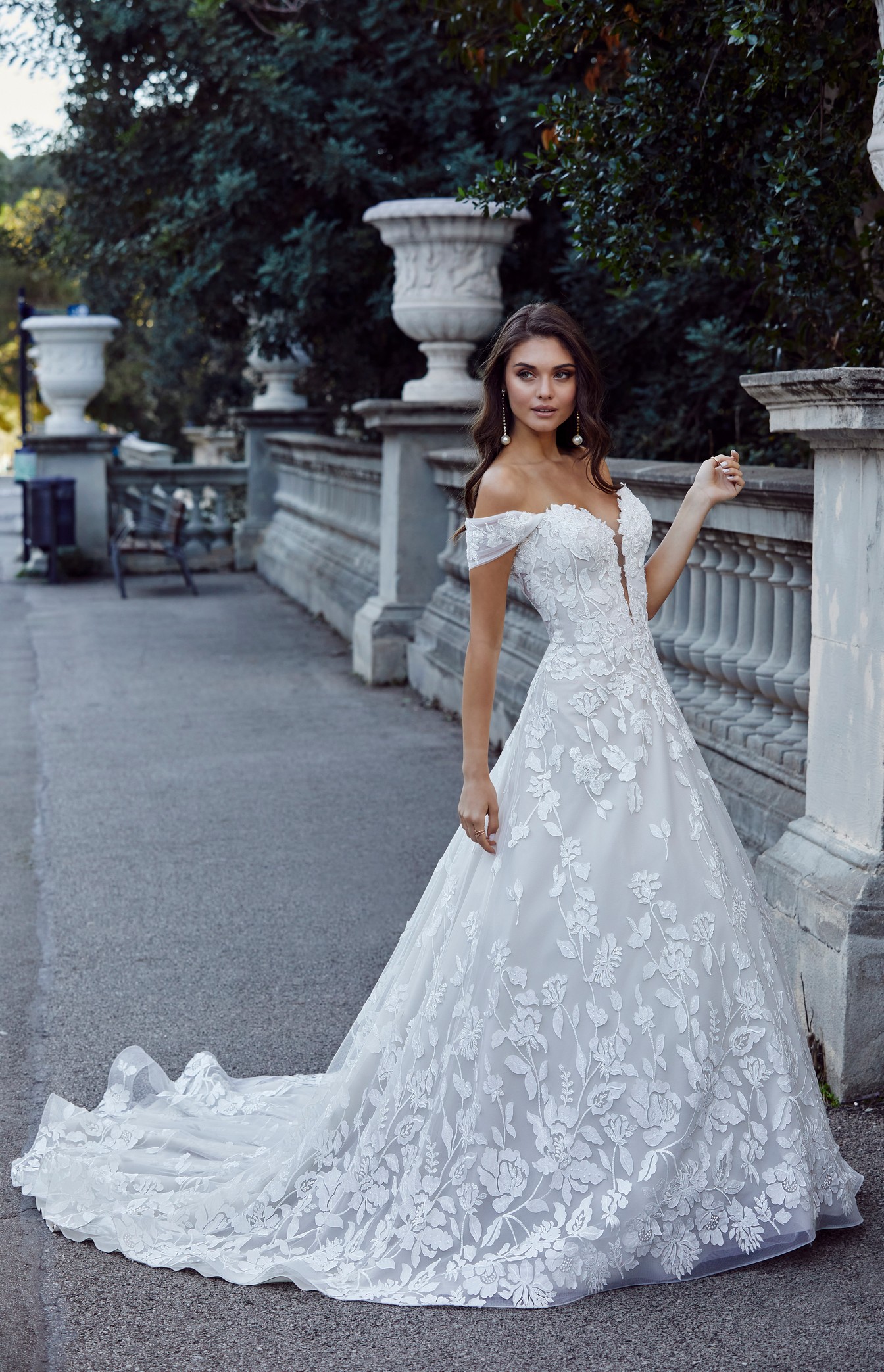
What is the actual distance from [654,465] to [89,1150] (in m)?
3.43

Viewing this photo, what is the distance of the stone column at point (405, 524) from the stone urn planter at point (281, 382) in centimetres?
588

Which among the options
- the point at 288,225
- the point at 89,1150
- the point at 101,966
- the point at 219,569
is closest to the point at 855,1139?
the point at 89,1150

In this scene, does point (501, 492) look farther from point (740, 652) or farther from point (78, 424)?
point (78, 424)

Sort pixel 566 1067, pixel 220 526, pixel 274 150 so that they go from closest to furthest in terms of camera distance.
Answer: pixel 566 1067 → pixel 274 150 → pixel 220 526

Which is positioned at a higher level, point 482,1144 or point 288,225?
point 288,225

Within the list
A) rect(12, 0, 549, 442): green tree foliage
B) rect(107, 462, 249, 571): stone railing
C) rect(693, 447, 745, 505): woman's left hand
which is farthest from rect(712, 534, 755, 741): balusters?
rect(107, 462, 249, 571): stone railing

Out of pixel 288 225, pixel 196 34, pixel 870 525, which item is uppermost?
pixel 196 34

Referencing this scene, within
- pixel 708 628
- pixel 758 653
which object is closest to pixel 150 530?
pixel 708 628

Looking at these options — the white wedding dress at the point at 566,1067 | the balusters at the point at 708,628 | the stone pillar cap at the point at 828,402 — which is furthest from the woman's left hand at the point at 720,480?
the balusters at the point at 708,628

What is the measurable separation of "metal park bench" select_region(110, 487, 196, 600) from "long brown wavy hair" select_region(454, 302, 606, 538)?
33.9ft

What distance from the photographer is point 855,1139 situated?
3.37 metres

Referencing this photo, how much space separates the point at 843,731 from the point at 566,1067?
118cm

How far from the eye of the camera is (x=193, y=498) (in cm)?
1554

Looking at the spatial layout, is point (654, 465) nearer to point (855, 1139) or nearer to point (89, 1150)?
point (855, 1139)
